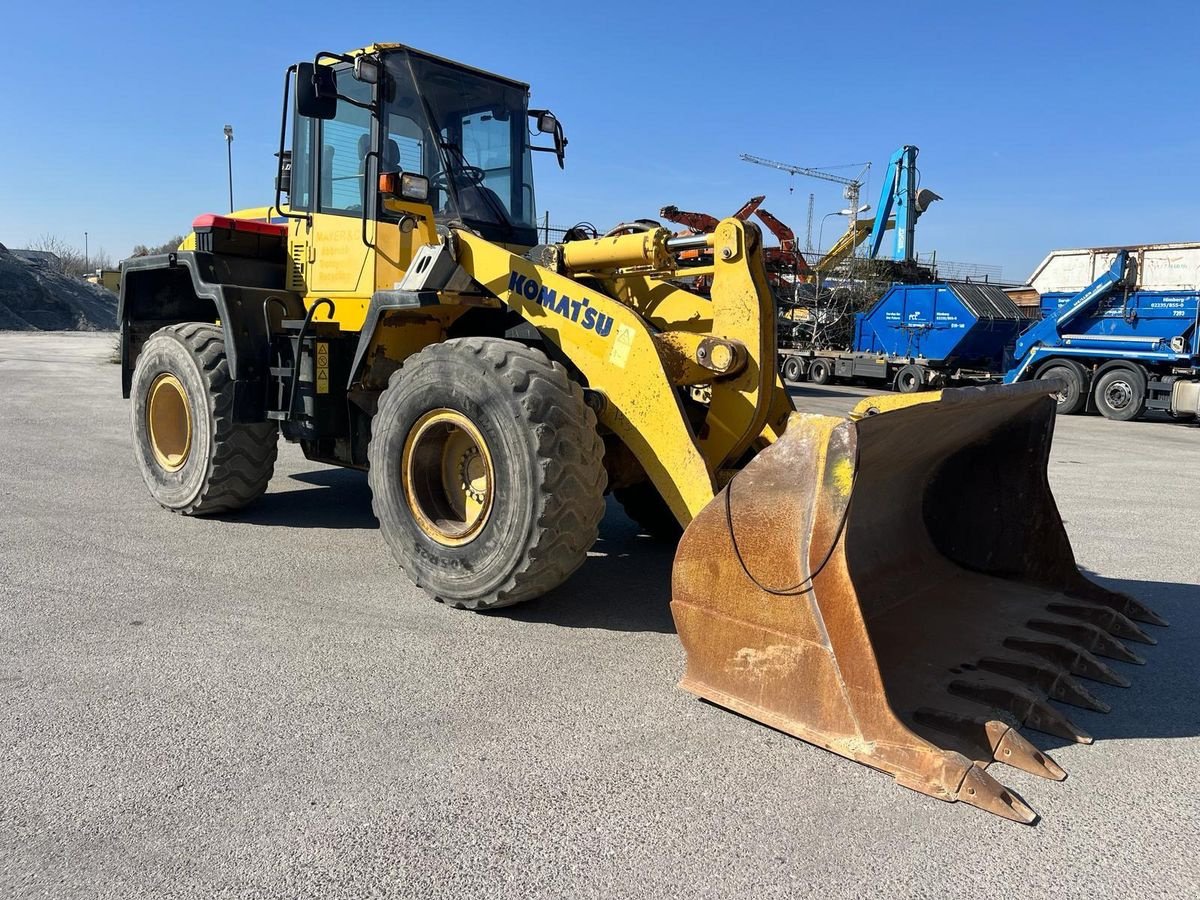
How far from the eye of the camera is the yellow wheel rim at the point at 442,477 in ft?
16.0

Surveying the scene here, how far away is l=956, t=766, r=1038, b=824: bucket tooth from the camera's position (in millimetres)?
2898

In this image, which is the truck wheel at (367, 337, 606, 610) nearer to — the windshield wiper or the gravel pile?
the windshield wiper

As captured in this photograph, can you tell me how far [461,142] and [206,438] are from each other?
9.08 ft

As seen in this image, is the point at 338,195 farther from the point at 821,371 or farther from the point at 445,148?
the point at 821,371

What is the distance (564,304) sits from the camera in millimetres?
4777

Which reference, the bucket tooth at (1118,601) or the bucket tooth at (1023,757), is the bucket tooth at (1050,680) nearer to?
the bucket tooth at (1023,757)

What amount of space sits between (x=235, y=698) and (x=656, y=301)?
321cm

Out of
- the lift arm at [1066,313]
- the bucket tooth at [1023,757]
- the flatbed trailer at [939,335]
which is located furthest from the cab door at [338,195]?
the lift arm at [1066,313]

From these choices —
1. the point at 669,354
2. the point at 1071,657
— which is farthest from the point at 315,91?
the point at 1071,657

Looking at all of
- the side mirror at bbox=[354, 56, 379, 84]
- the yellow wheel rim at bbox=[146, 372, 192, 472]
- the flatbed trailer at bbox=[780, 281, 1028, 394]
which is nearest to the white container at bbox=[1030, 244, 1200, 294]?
the flatbed trailer at bbox=[780, 281, 1028, 394]

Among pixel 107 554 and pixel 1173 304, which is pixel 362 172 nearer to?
pixel 107 554

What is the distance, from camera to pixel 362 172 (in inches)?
230

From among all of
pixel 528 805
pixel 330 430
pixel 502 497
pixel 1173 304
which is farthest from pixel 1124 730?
pixel 1173 304

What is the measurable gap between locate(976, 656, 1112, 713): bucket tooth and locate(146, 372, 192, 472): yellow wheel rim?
5.77m
